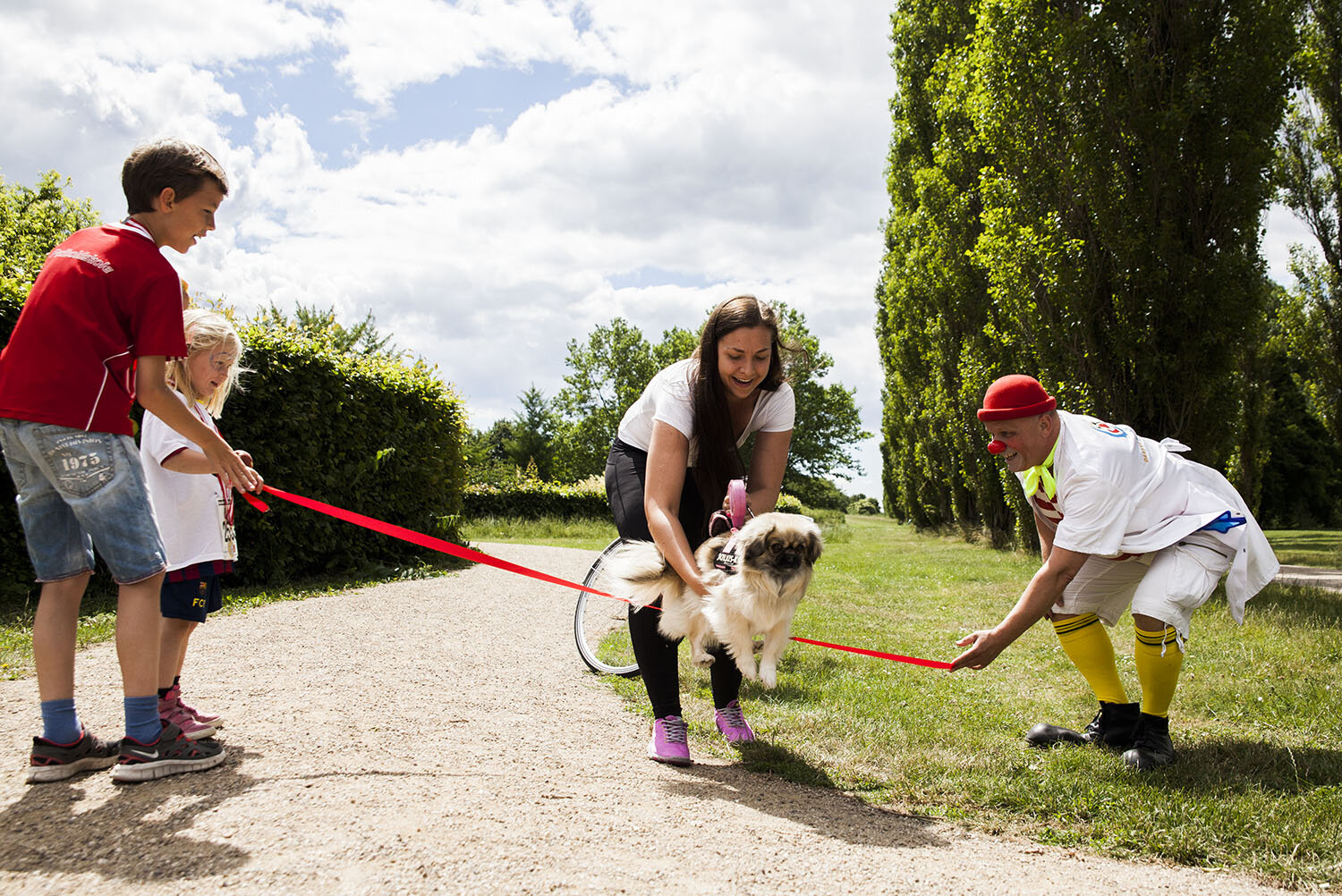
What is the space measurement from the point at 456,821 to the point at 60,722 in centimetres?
160

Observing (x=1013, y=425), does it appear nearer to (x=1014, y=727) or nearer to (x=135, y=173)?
(x=1014, y=727)

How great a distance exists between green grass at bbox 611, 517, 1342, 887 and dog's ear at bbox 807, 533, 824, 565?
0.99 metres

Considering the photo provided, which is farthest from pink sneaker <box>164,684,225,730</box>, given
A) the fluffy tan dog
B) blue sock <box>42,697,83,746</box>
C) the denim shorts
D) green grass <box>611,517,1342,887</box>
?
green grass <box>611,517,1342,887</box>

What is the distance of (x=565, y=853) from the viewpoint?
2.55 meters

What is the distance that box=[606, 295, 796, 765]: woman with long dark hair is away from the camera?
363cm

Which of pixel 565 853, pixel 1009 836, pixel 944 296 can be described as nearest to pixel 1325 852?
pixel 1009 836

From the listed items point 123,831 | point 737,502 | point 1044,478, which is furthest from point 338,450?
point 1044,478

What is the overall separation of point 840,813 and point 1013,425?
6.27 feet

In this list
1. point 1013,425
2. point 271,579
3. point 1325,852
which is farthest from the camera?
point 271,579

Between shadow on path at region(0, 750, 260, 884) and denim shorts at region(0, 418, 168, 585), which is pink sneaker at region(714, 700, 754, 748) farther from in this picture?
denim shorts at region(0, 418, 168, 585)

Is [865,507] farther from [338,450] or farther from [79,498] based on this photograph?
[79,498]

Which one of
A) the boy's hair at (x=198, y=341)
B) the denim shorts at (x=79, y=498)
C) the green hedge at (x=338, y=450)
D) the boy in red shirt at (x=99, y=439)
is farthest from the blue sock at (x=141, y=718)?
the green hedge at (x=338, y=450)

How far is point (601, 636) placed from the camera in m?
6.52

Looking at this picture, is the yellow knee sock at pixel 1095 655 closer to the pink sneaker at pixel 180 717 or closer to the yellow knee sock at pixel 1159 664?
the yellow knee sock at pixel 1159 664
